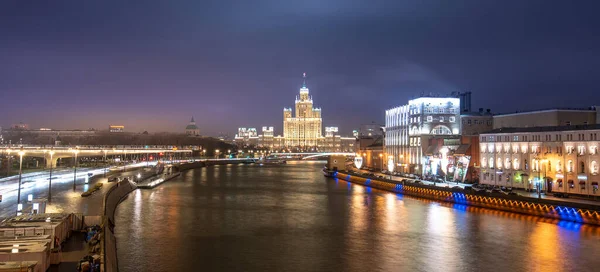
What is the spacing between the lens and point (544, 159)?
2344 centimetres

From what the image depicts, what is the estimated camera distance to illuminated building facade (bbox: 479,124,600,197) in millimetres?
21203

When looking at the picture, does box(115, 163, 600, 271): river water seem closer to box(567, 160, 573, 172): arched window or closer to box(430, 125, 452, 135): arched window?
box(567, 160, 573, 172): arched window

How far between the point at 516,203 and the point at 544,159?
4.43 meters

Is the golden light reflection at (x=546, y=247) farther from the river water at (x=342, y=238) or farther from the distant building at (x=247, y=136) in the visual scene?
the distant building at (x=247, y=136)

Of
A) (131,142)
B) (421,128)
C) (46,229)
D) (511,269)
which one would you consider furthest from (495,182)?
(131,142)

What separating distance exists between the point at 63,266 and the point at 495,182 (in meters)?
22.6

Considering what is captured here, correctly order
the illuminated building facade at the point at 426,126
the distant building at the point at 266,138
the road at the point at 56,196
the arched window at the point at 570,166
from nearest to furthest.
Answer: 1. the road at the point at 56,196
2. the arched window at the point at 570,166
3. the illuminated building facade at the point at 426,126
4. the distant building at the point at 266,138

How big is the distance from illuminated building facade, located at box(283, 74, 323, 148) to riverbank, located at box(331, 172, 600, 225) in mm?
98209

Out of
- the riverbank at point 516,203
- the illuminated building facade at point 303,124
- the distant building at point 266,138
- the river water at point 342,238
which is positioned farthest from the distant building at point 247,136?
the river water at point 342,238

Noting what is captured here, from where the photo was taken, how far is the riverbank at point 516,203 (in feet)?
57.4

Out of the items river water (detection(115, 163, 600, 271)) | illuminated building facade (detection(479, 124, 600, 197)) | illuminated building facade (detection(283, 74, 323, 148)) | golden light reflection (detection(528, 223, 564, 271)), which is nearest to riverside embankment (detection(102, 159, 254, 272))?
river water (detection(115, 163, 600, 271))

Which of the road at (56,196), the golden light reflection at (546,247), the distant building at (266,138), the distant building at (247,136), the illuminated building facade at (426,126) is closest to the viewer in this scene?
the golden light reflection at (546,247)

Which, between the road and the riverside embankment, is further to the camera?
the road

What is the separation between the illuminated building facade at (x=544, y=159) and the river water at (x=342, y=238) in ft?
13.2
